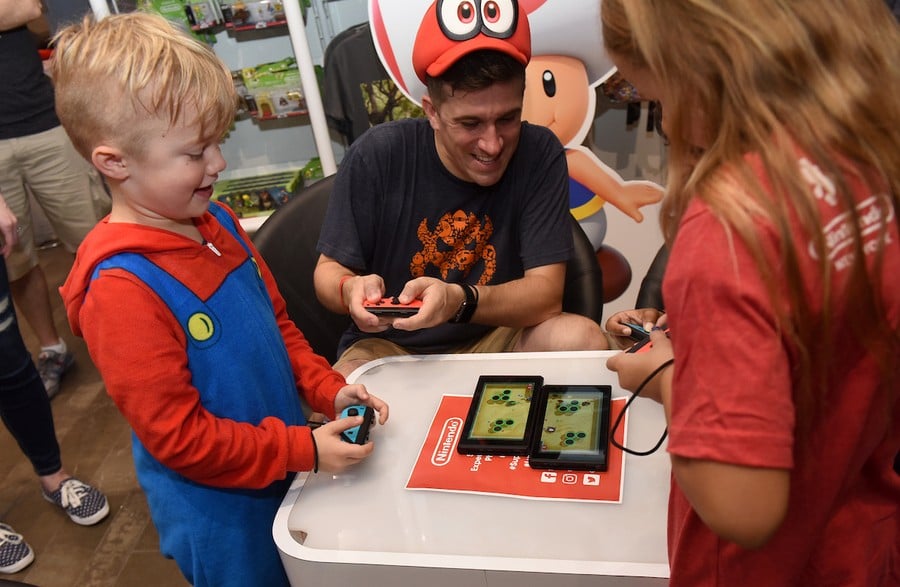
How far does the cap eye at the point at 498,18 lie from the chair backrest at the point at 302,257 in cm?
61

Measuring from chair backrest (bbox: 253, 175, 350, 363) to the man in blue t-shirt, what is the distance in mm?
119

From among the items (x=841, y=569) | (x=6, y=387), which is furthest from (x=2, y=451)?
(x=841, y=569)

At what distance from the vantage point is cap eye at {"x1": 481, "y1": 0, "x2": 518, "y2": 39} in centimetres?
135

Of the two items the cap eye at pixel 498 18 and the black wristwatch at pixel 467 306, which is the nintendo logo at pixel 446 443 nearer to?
the black wristwatch at pixel 467 306

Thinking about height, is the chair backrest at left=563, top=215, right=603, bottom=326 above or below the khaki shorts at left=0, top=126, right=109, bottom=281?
below

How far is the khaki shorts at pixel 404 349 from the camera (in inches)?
62.4

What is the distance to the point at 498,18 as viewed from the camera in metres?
1.36

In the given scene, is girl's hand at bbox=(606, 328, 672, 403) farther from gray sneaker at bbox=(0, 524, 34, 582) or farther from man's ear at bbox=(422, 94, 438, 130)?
gray sneaker at bbox=(0, 524, 34, 582)

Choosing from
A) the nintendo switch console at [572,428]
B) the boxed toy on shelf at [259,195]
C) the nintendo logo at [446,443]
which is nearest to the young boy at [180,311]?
the nintendo logo at [446,443]

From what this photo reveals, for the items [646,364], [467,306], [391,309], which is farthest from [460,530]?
[467,306]

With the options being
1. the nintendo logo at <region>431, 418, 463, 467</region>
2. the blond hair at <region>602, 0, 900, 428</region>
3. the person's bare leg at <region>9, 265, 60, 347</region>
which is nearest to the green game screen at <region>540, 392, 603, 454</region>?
the nintendo logo at <region>431, 418, 463, 467</region>

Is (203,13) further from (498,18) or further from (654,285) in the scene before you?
(654,285)

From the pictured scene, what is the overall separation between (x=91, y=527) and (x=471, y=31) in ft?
5.93

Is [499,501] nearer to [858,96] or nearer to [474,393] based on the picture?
[474,393]
